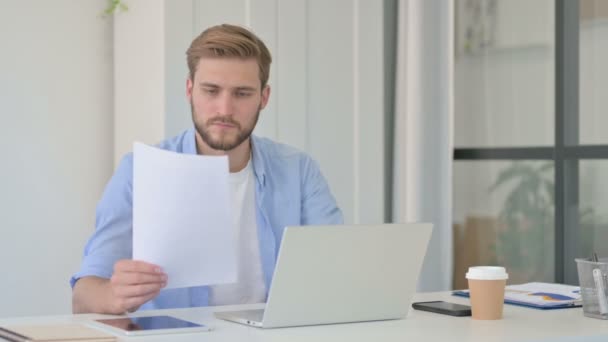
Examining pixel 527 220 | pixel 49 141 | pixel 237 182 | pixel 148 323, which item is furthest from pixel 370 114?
pixel 148 323

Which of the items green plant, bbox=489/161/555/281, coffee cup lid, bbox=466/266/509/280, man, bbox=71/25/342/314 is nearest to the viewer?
coffee cup lid, bbox=466/266/509/280

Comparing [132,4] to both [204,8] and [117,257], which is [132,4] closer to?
[204,8]

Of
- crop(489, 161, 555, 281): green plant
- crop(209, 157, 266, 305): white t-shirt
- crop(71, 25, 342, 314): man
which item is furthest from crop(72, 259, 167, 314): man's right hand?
crop(489, 161, 555, 281): green plant

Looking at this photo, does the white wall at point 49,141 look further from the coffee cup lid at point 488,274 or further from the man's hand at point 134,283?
the coffee cup lid at point 488,274

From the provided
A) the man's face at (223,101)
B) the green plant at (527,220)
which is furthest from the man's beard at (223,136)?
the green plant at (527,220)

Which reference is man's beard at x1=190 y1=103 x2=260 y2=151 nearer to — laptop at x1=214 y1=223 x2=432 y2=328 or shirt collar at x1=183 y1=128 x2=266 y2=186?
shirt collar at x1=183 y1=128 x2=266 y2=186

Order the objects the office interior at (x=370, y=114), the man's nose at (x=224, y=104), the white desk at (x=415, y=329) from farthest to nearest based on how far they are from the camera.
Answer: the office interior at (x=370, y=114), the man's nose at (x=224, y=104), the white desk at (x=415, y=329)

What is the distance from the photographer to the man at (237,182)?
7.26ft

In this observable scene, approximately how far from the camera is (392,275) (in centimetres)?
185

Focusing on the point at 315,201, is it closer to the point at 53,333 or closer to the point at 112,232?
the point at 112,232

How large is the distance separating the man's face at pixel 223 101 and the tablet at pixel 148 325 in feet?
2.14

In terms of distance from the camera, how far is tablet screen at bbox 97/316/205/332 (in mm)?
1681

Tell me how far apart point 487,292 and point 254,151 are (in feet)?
2.82

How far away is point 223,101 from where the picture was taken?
234cm
